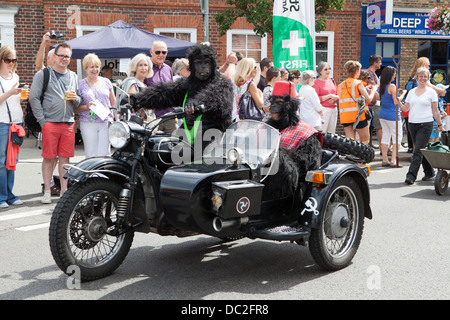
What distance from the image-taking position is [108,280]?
14.8 ft

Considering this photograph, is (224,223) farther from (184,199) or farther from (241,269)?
(241,269)

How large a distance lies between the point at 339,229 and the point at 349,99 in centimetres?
647

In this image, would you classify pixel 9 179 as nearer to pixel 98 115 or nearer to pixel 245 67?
pixel 98 115

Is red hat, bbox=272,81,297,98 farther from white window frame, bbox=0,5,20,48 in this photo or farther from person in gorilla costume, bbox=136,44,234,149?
white window frame, bbox=0,5,20,48

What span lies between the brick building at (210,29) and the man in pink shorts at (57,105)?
9.29 meters

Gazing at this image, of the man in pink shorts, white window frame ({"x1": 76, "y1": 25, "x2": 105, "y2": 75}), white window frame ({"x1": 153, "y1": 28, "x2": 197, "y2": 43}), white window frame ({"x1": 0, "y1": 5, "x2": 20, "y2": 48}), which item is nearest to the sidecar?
the man in pink shorts

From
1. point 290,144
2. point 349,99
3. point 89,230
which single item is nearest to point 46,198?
point 89,230

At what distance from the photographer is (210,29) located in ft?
57.0

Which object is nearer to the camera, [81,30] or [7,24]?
[7,24]

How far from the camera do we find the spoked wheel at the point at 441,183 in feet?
27.7

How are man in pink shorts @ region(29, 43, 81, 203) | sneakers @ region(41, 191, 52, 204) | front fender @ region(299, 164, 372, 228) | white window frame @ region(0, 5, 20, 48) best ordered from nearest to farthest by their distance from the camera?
front fender @ region(299, 164, 372, 228) < man in pink shorts @ region(29, 43, 81, 203) < sneakers @ region(41, 191, 52, 204) < white window frame @ region(0, 5, 20, 48)

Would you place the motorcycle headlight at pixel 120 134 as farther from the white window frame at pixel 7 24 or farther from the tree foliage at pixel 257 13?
the white window frame at pixel 7 24

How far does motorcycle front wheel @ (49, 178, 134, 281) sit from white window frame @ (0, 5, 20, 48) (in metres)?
12.9

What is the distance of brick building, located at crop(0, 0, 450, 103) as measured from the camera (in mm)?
16203
